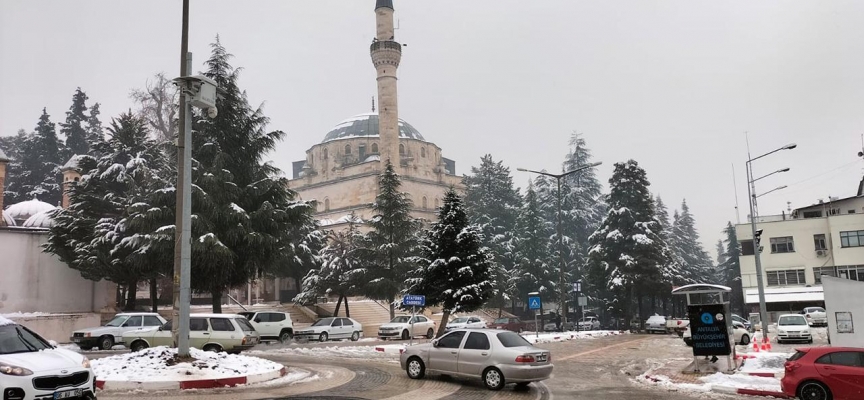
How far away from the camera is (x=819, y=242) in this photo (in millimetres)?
53000

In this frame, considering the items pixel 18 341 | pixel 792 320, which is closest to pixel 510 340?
pixel 18 341

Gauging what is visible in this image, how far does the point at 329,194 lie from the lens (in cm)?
9019

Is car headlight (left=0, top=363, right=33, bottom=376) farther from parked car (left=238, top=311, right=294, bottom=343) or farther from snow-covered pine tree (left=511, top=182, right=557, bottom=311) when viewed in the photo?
snow-covered pine tree (left=511, top=182, right=557, bottom=311)

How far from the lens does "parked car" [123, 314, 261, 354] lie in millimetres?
19781

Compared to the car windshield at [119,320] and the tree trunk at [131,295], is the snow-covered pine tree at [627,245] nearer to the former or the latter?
the tree trunk at [131,295]

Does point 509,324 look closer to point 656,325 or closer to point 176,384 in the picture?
point 656,325

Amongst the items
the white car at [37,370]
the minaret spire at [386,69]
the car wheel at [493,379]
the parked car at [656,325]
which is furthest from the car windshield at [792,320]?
the minaret spire at [386,69]

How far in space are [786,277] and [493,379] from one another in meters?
48.8

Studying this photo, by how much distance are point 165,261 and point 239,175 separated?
5.63m

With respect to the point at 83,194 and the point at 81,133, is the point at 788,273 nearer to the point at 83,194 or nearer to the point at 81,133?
the point at 83,194

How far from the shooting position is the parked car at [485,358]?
45.1 ft

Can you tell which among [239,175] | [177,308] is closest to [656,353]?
[177,308]

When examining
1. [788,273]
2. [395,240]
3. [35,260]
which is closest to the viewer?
[35,260]

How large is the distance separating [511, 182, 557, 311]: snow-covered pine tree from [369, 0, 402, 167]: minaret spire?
1829cm
